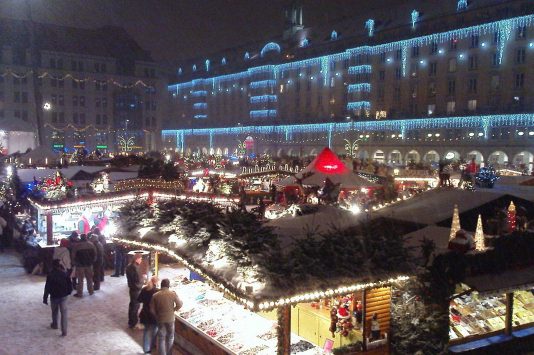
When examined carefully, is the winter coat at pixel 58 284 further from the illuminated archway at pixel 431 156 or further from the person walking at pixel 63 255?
the illuminated archway at pixel 431 156

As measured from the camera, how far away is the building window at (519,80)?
47362 mm

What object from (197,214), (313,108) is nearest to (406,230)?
(197,214)

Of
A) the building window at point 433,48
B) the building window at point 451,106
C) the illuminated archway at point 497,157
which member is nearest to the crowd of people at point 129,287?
the illuminated archway at point 497,157

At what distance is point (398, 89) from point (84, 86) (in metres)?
43.6

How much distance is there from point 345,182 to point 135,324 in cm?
939

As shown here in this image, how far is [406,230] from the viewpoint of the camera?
1109 cm

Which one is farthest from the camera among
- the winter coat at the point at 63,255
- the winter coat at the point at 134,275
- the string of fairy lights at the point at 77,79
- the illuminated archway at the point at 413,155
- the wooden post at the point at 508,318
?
the string of fairy lights at the point at 77,79

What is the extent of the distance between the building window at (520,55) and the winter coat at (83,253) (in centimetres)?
4615

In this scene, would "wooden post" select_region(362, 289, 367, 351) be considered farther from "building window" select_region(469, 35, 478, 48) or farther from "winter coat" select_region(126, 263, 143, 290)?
"building window" select_region(469, 35, 478, 48)

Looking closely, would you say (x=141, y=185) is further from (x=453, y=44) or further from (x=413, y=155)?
(x=453, y=44)

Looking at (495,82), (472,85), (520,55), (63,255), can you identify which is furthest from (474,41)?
(63,255)

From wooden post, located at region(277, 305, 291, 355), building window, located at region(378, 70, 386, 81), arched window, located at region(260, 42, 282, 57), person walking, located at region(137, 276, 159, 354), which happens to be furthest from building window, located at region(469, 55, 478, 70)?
wooden post, located at region(277, 305, 291, 355)

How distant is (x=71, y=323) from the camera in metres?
11.1

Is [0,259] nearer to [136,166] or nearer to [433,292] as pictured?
[136,166]
